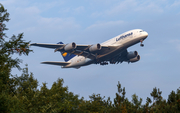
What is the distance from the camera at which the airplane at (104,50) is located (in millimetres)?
44500

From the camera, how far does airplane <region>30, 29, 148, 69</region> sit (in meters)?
44.5

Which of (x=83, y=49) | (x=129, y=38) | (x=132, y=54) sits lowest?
(x=132, y=54)

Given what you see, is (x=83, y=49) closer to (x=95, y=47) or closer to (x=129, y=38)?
(x=95, y=47)

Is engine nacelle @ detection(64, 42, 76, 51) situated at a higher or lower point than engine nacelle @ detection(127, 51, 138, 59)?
higher

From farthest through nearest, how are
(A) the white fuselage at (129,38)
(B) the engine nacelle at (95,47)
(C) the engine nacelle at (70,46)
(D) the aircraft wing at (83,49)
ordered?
(B) the engine nacelle at (95,47), (D) the aircraft wing at (83,49), (C) the engine nacelle at (70,46), (A) the white fuselage at (129,38)

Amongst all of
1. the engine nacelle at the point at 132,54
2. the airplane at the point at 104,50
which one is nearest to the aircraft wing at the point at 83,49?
the airplane at the point at 104,50

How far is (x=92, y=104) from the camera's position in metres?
27.9

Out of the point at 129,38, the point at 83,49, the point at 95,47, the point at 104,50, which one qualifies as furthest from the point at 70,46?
the point at 129,38

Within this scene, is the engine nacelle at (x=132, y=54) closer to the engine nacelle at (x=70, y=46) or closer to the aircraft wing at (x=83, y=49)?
the aircraft wing at (x=83, y=49)

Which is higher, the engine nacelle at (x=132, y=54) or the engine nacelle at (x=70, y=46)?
the engine nacelle at (x=70, y=46)

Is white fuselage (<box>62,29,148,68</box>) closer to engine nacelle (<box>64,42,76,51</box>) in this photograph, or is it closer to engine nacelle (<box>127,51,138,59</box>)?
engine nacelle (<box>127,51,138,59</box>)

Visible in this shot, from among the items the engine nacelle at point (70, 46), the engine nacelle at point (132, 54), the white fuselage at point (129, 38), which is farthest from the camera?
the engine nacelle at point (132, 54)

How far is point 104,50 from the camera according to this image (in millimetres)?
47312

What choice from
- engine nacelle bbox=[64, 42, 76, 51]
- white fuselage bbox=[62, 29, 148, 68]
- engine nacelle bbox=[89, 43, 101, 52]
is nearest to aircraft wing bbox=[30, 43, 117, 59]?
engine nacelle bbox=[89, 43, 101, 52]
